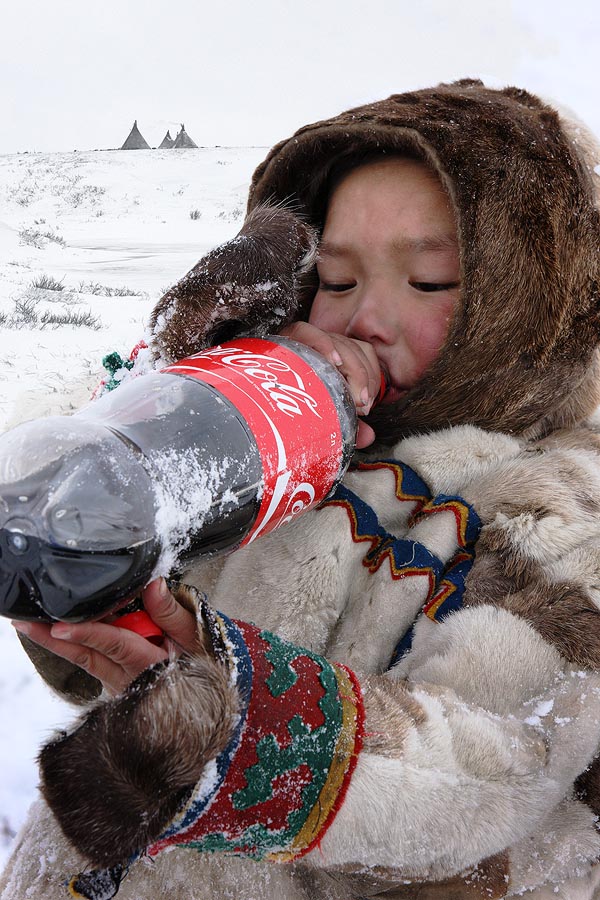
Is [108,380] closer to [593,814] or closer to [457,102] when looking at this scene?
[457,102]

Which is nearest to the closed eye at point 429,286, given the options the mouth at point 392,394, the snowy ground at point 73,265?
the mouth at point 392,394

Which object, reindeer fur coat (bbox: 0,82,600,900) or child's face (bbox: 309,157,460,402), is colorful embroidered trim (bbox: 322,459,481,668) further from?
child's face (bbox: 309,157,460,402)

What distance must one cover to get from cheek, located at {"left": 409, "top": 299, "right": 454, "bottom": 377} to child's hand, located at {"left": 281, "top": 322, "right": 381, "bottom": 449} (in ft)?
0.33

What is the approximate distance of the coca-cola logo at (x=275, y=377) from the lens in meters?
1.07

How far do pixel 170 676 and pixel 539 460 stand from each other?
0.89m

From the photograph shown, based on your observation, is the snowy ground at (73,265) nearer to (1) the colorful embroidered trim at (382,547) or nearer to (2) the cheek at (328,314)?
(1) the colorful embroidered trim at (382,547)

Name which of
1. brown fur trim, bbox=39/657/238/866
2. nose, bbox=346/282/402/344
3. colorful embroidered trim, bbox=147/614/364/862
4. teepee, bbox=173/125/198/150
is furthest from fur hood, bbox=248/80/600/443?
teepee, bbox=173/125/198/150

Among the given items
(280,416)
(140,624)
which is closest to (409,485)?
(280,416)

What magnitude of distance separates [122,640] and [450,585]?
2.07 feet

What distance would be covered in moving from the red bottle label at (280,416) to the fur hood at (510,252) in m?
0.41

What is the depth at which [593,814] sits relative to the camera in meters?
1.09

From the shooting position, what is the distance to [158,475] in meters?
0.83

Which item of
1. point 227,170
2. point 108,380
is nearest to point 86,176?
point 227,170

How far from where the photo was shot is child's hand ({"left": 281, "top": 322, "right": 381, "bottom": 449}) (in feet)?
4.50
